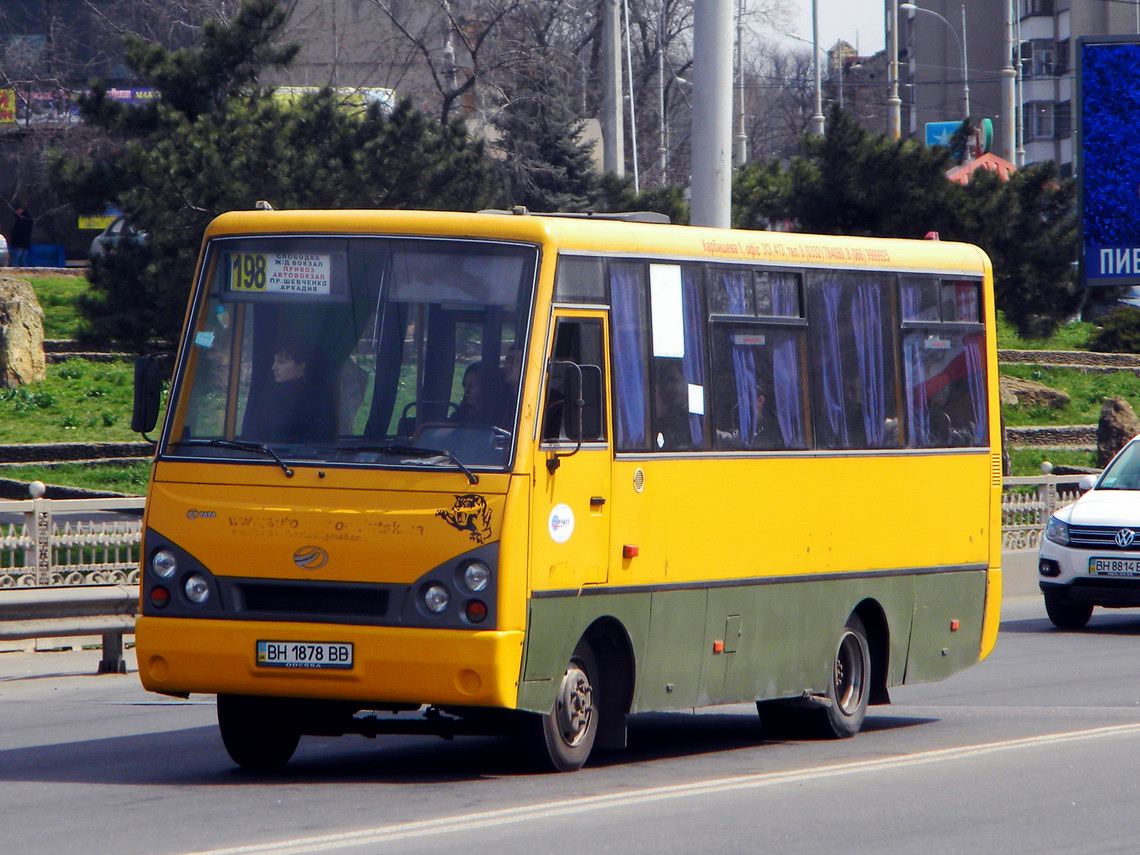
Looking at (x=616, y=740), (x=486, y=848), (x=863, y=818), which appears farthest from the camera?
(x=616, y=740)

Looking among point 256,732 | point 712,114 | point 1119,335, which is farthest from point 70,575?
point 1119,335

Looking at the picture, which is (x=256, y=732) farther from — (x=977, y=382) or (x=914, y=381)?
(x=977, y=382)

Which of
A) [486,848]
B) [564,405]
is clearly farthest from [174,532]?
[486,848]

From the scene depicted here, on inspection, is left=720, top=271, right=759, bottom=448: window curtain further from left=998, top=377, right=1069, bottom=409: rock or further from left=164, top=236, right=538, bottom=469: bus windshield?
left=998, top=377, right=1069, bottom=409: rock

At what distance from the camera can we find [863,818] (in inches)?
319

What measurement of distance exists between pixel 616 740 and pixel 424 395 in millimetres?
2040

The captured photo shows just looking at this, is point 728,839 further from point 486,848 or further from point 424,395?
point 424,395

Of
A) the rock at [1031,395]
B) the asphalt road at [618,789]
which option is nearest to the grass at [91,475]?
the asphalt road at [618,789]

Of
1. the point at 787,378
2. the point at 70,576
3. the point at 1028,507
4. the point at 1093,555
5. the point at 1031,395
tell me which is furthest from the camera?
the point at 1031,395

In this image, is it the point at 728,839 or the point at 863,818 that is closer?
the point at 728,839

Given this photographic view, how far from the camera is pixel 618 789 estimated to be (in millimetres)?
8719

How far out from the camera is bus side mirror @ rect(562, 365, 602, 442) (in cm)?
872

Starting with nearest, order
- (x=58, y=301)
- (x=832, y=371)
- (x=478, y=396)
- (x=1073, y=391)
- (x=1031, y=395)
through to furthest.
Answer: (x=478, y=396)
(x=832, y=371)
(x=1031, y=395)
(x=58, y=301)
(x=1073, y=391)

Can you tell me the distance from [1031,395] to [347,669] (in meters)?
34.5
